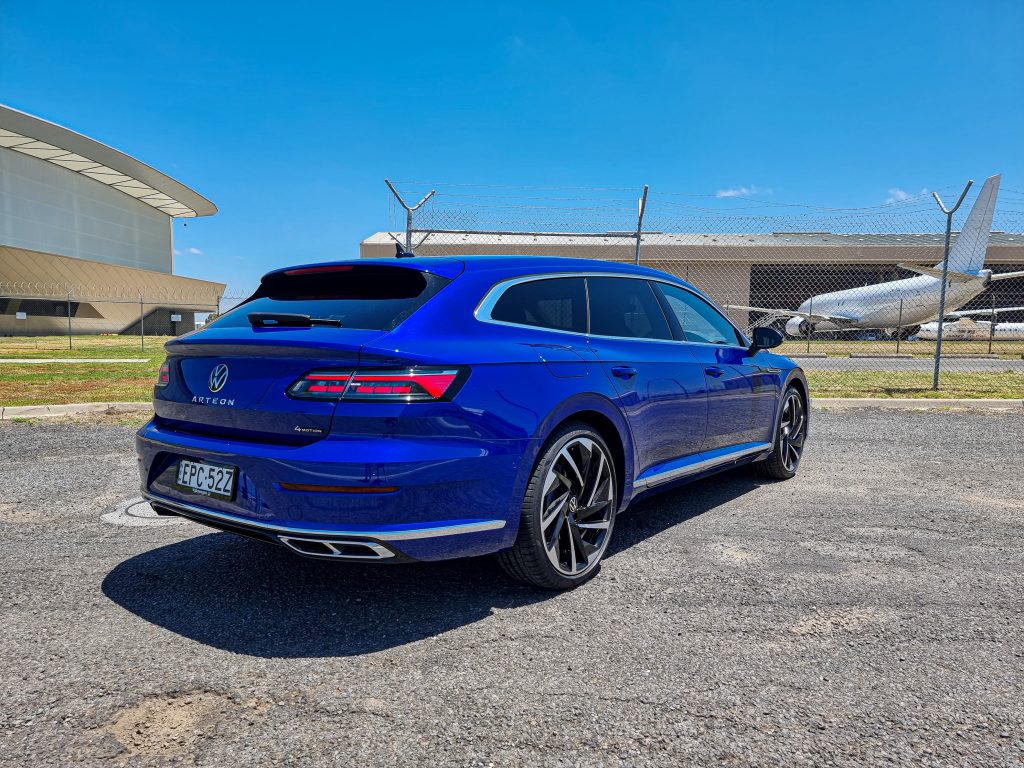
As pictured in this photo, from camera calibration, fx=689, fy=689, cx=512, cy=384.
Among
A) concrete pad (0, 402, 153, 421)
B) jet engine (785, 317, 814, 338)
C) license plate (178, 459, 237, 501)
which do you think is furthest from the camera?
jet engine (785, 317, 814, 338)

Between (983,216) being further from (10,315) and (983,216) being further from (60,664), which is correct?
(10,315)

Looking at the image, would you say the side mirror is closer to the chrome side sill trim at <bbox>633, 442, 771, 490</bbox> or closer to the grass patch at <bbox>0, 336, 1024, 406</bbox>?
the chrome side sill trim at <bbox>633, 442, 771, 490</bbox>

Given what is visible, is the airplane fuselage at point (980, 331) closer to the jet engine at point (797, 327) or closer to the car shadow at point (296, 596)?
the jet engine at point (797, 327)

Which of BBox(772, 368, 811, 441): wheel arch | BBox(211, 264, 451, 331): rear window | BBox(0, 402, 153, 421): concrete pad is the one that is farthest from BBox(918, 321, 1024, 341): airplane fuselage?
BBox(211, 264, 451, 331): rear window

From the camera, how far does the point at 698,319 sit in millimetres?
4602

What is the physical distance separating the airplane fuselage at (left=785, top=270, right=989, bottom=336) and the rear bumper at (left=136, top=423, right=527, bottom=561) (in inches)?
1264

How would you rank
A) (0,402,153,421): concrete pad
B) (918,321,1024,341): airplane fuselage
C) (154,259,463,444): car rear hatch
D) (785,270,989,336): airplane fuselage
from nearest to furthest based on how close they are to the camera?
(154,259,463,444): car rear hatch
(0,402,153,421): concrete pad
(785,270,989,336): airplane fuselage
(918,321,1024,341): airplane fuselage

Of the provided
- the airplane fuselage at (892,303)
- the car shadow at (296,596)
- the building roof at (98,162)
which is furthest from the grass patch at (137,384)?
the building roof at (98,162)

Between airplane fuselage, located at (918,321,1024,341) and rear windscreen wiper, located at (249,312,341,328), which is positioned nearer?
rear windscreen wiper, located at (249,312,341,328)

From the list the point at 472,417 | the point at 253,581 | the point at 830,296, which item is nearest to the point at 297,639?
the point at 253,581

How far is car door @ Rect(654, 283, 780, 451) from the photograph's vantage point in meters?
4.27

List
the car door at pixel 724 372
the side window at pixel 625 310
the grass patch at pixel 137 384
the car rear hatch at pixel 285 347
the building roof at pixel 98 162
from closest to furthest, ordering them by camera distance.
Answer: the car rear hatch at pixel 285 347 < the side window at pixel 625 310 < the car door at pixel 724 372 < the grass patch at pixel 137 384 < the building roof at pixel 98 162

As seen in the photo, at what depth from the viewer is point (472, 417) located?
266 cm

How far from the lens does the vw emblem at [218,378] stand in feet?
9.47
